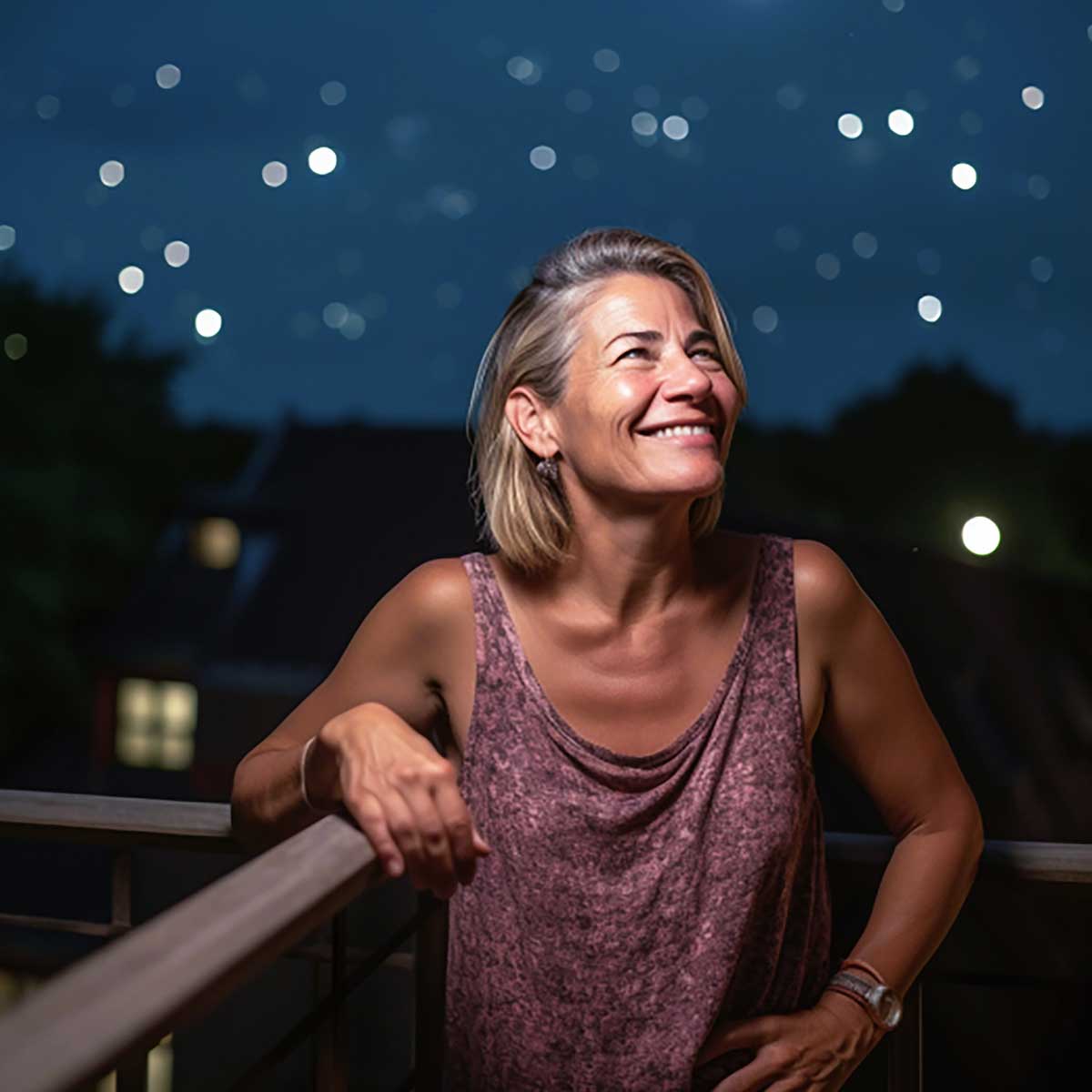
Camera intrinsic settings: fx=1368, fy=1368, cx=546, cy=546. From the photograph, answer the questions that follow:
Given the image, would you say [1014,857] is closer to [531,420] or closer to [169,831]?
[531,420]

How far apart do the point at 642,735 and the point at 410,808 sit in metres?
0.44

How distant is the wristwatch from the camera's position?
4.00 ft

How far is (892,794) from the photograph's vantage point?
1.27 meters

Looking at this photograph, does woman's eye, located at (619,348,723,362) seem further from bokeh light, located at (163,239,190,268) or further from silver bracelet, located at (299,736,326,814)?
bokeh light, located at (163,239,190,268)

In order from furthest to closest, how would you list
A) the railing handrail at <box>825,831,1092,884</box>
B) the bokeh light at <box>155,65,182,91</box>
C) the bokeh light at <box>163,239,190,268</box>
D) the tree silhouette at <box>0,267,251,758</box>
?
1. the bokeh light at <box>163,239,190,268</box>
2. the bokeh light at <box>155,65,182,91</box>
3. the tree silhouette at <box>0,267,251,758</box>
4. the railing handrail at <box>825,831,1092,884</box>

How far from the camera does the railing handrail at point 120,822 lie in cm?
128

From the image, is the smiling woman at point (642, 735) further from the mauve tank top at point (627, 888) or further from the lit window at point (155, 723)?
the lit window at point (155, 723)

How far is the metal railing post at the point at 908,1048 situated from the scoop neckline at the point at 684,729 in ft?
1.15

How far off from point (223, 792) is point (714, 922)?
525 inches

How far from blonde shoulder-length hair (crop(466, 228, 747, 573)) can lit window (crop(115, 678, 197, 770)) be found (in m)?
16.5

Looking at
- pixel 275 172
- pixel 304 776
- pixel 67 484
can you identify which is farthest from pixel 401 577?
pixel 304 776

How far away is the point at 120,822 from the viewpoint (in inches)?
50.7

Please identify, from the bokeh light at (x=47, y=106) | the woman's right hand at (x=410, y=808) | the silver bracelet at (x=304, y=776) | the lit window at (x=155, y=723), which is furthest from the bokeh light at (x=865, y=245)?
the bokeh light at (x=47, y=106)

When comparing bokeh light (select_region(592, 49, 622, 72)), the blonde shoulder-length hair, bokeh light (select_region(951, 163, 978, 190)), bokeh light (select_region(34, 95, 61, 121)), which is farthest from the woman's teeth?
bokeh light (select_region(34, 95, 61, 121))
